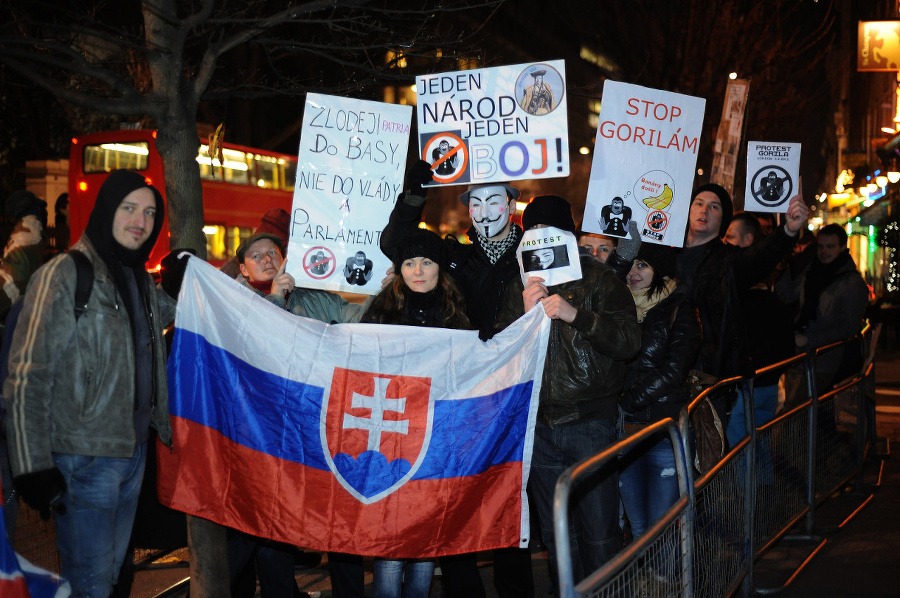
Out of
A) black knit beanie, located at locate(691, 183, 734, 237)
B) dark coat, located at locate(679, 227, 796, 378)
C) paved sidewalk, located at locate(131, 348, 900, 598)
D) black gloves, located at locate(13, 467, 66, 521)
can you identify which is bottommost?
paved sidewalk, located at locate(131, 348, 900, 598)

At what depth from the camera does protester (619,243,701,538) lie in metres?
4.85

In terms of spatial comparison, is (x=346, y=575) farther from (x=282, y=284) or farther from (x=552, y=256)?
(x=552, y=256)

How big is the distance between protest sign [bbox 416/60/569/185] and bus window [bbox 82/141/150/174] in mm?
12761

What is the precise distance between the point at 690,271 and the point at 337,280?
7.22 ft

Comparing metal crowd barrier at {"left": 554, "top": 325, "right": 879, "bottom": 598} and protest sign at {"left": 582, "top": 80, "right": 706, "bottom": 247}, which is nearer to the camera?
metal crowd barrier at {"left": 554, "top": 325, "right": 879, "bottom": 598}

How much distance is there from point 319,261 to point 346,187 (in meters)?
0.47

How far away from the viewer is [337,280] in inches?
199

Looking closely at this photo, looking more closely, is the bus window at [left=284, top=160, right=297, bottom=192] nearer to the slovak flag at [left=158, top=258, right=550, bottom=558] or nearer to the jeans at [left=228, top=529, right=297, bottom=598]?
the jeans at [left=228, top=529, right=297, bottom=598]

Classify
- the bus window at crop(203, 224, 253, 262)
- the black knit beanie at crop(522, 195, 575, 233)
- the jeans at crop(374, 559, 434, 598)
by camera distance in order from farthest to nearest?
the bus window at crop(203, 224, 253, 262) < the black knit beanie at crop(522, 195, 575, 233) < the jeans at crop(374, 559, 434, 598)

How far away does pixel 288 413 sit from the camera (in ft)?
13.5

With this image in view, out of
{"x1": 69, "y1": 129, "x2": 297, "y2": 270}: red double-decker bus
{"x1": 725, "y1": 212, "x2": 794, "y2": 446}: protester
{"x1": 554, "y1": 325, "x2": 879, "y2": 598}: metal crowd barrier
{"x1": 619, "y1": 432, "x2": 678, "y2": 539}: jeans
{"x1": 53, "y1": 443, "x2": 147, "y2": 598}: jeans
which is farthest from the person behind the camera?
{"x1": 69, "y1": 129, "x2": 297, "y2": 270}: red double-decker bus

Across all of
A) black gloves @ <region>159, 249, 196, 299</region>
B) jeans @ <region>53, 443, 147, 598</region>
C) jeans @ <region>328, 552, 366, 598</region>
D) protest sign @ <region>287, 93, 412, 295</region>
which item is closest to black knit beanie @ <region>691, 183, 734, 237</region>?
protest sign @ <region>287, 93, 412, 295</region>

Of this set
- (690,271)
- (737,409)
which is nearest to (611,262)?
(690,271)

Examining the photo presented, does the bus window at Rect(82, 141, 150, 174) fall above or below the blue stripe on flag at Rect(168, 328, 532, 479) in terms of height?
above
